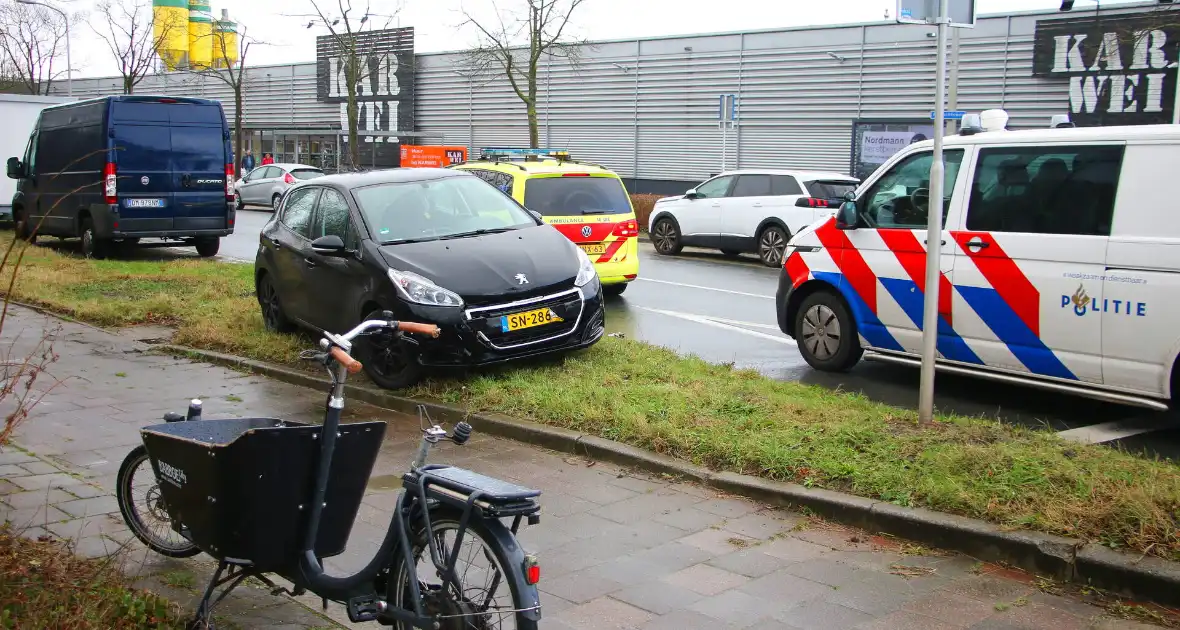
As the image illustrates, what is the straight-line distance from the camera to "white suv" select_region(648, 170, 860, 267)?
58.8 ft

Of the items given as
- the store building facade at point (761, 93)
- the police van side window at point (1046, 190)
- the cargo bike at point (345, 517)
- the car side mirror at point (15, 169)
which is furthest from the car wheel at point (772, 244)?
the cargo bike at point (345, 517)

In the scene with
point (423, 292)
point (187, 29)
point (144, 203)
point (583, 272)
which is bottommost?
point (423, 292)

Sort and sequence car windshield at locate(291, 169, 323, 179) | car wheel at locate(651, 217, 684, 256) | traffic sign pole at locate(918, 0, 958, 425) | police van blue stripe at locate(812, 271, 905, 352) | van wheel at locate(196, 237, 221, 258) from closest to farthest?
traffic sign pole at locate(918, 0, 958, 425)
police van blue stripe at locate(812, 271, 905, 352)
van wheel at locate(196, 237, 221, 258)
car wheel at locate(651, 217, 684, 256)
car windshield at locate(291, 169, 323, 179)

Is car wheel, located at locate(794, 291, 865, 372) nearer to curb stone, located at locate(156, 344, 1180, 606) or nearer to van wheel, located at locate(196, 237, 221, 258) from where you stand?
curb stone, located at locate(156, 344, 1180, 606)

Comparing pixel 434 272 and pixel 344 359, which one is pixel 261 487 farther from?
pixel 434 272

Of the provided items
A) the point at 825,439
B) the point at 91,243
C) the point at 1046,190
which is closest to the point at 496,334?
the point at 825,439

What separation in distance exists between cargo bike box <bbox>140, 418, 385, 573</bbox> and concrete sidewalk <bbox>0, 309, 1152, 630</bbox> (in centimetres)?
39

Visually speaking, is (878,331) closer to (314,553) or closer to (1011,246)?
(1011,246)

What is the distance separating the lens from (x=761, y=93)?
3147 centimetres

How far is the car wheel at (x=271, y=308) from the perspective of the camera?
33.7 ft

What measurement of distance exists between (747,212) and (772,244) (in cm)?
84

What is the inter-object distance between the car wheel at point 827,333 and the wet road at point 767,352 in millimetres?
127

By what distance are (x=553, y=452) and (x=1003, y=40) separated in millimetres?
23573

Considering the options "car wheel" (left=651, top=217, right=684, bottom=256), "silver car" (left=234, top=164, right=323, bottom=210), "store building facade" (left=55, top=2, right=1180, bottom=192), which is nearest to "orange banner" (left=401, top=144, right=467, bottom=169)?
"silver car" (left=234, top=164, right=323, bottom=210)
